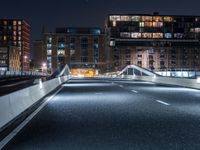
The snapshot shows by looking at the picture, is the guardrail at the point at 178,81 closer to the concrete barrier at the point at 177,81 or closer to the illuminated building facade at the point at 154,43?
the concrete barrier at the point at 177,81

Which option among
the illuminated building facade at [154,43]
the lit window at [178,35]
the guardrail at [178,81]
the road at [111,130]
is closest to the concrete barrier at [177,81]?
the guardrail at [178,81]

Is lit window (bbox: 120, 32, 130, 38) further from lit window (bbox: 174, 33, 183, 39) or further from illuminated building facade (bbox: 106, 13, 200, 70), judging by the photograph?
lit window (bbox: 174, 33, 183, 39)

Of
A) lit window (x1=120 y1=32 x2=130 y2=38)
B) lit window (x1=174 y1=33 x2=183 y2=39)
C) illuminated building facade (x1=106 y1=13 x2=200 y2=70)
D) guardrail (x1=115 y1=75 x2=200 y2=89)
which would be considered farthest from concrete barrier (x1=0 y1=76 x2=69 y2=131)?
lit window (x1=174 y1=33 x2=183 y2=39)

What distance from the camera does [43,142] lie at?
7.95 meters

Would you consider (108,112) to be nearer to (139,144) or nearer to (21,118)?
(21,118)

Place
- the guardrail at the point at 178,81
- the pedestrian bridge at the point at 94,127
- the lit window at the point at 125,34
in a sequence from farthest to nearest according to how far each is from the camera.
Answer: the lit window at the point at 125,34
the guardrail at the point at 178,81
the pedestrian bridge at the point at 94,127

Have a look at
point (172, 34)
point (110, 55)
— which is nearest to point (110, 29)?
point (110, 55)

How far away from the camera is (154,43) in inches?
7712

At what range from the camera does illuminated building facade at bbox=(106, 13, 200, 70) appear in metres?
191

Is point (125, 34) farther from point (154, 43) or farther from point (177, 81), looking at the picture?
point (177, 81)

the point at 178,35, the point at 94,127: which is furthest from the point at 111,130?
the point at 178,35

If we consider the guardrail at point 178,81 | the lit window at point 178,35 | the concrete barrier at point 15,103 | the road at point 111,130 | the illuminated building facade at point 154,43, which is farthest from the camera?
the lit window at point 178,35

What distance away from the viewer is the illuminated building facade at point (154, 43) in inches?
7534

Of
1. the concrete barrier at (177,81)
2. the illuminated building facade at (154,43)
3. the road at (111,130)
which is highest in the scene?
the illuminated building facade at (154,43)
